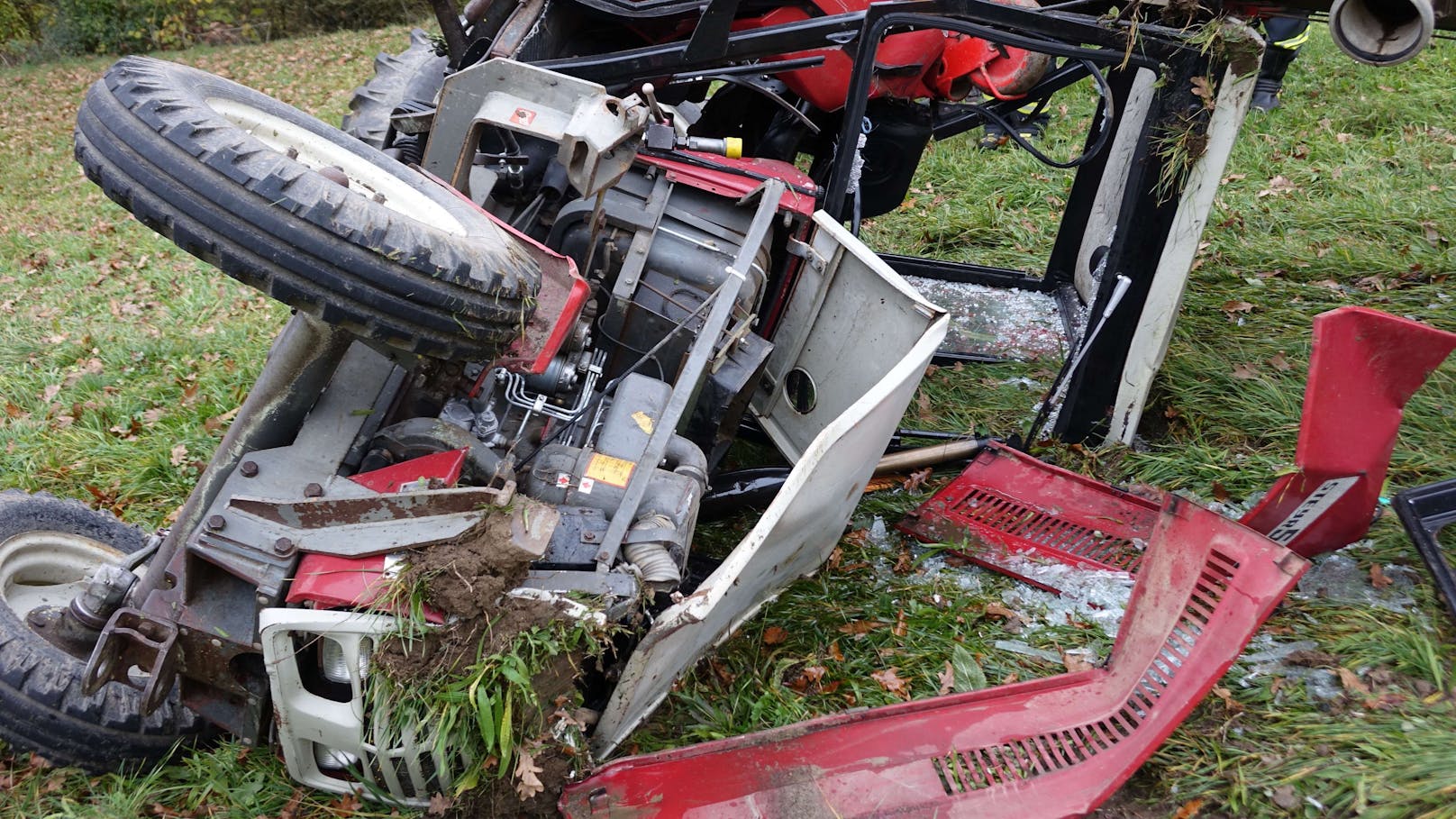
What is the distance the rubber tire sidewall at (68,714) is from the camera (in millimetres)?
2578

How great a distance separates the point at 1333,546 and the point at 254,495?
3.23 metres

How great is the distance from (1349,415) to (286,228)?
291cm

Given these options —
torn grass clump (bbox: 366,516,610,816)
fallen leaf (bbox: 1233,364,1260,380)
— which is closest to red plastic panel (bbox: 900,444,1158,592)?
fallen leaf (bbox: 1233,364,1260,380)

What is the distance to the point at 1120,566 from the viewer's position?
3.35m

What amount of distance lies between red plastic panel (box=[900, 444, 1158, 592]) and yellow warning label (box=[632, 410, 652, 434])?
1238mm

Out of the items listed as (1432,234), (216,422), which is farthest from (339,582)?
(1432,234)

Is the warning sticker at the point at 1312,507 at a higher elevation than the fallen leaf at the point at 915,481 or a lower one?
higher

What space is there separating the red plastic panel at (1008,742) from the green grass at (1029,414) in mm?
220

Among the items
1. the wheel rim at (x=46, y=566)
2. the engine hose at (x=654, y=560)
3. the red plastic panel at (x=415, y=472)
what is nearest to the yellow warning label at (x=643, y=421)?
the engine hose at (x=654, y=560)

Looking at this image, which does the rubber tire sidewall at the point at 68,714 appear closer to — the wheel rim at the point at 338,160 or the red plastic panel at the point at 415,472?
the red plastic panel at the point at 415,472

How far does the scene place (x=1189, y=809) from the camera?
8.36 ft

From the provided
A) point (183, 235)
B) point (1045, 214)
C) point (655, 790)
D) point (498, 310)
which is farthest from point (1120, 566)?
point (1045, 214)

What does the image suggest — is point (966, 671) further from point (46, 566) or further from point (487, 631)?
point (46, 566)

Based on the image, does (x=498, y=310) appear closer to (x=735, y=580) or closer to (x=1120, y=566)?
(x=735, y=580)
